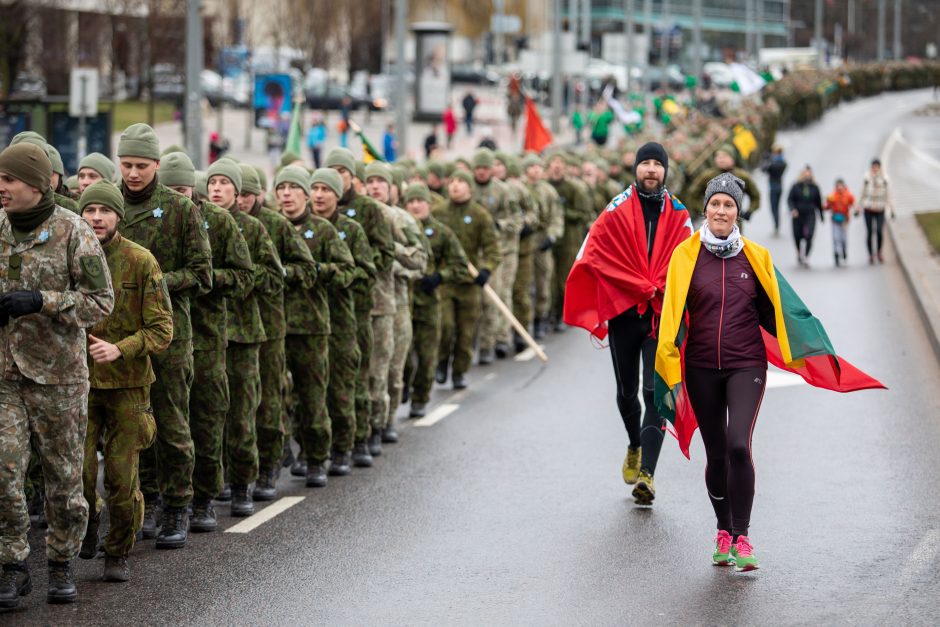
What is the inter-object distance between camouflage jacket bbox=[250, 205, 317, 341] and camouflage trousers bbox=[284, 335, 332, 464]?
407mm

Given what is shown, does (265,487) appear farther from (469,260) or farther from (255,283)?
(469,260)

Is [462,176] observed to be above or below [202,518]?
above

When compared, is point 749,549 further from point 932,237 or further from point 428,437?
point 932,237

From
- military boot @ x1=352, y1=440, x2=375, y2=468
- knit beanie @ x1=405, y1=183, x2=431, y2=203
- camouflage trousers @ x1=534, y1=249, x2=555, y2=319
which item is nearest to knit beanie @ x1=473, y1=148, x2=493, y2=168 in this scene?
camouflage trousers @ x1=534, y1=249, x2=555, y2=319

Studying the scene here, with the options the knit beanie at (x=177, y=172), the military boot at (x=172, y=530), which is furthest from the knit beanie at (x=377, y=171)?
the military boot at (x=172, y=530)

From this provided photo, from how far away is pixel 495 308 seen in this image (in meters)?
17.6

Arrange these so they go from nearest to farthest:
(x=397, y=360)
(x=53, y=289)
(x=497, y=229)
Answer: (x=53, y=289) < (x=397, y=360) < (x=497, y=229)

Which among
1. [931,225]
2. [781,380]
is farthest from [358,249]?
[931,225]

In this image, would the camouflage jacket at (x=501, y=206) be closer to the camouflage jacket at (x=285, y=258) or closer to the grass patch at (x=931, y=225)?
the camouflage jacket at (x=285, y=258)

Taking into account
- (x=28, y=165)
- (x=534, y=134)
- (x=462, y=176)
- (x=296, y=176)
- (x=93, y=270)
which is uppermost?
(x=534, y=134)

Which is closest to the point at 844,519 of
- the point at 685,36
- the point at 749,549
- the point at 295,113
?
the point at 749,549

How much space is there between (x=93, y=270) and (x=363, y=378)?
454 centimetres

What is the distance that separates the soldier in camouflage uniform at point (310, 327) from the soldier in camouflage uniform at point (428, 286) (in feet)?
9.29

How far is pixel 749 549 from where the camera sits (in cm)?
863
